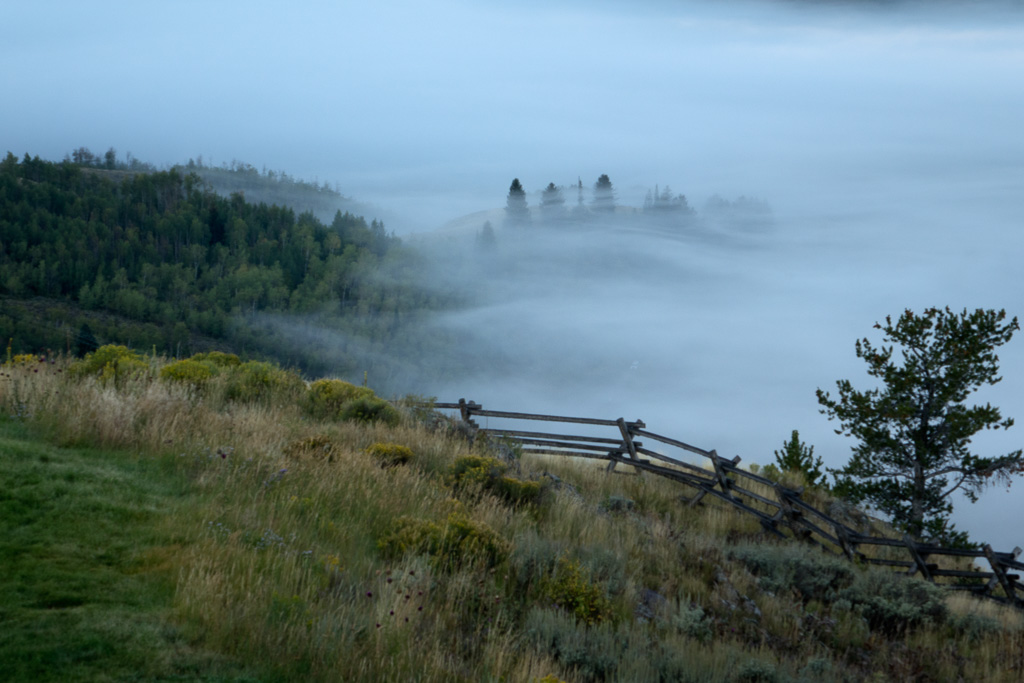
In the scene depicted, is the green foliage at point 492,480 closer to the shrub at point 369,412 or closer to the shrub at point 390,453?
the shrub at point 390,453

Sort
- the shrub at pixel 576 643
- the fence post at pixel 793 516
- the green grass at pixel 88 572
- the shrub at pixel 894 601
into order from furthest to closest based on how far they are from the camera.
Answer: the fence post at pixel 793 516 → the shrub at pixel 894 601 → the shrub at pixel 576 643 → the green grass at pixel 88 572

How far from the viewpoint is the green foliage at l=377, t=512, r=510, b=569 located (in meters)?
6.69

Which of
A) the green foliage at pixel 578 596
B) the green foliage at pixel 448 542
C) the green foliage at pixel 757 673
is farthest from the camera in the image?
the green foliage at pixel 578 596

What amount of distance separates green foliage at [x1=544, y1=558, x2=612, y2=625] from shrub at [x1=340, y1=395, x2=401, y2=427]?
18.8 feet

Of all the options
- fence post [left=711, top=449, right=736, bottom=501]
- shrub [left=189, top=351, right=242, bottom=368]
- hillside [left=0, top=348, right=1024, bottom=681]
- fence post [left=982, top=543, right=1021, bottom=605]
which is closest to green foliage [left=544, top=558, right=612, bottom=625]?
hillside [left=0, top=348, right=1024, bottom=681]

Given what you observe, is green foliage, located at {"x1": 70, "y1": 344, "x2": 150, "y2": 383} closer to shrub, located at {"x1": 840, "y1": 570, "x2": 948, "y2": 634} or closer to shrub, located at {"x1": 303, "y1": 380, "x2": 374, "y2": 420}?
shrub, located at {"x1": 303, "y1": 380, "x2": 374, "y2": 420}

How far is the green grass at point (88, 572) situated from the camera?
3.90 meters

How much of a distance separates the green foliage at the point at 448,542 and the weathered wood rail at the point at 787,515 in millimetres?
6014

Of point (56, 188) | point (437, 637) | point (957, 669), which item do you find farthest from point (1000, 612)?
point (56, 188)

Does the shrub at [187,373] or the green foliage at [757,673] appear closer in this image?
the green foliage at [757,673]

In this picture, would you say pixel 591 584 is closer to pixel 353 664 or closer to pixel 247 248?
pixel 353 664

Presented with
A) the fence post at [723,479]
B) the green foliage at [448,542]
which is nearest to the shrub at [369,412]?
the green foliage at [448,542]

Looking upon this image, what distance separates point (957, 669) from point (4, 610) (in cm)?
924

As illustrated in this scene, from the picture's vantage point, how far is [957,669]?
8164 mm
